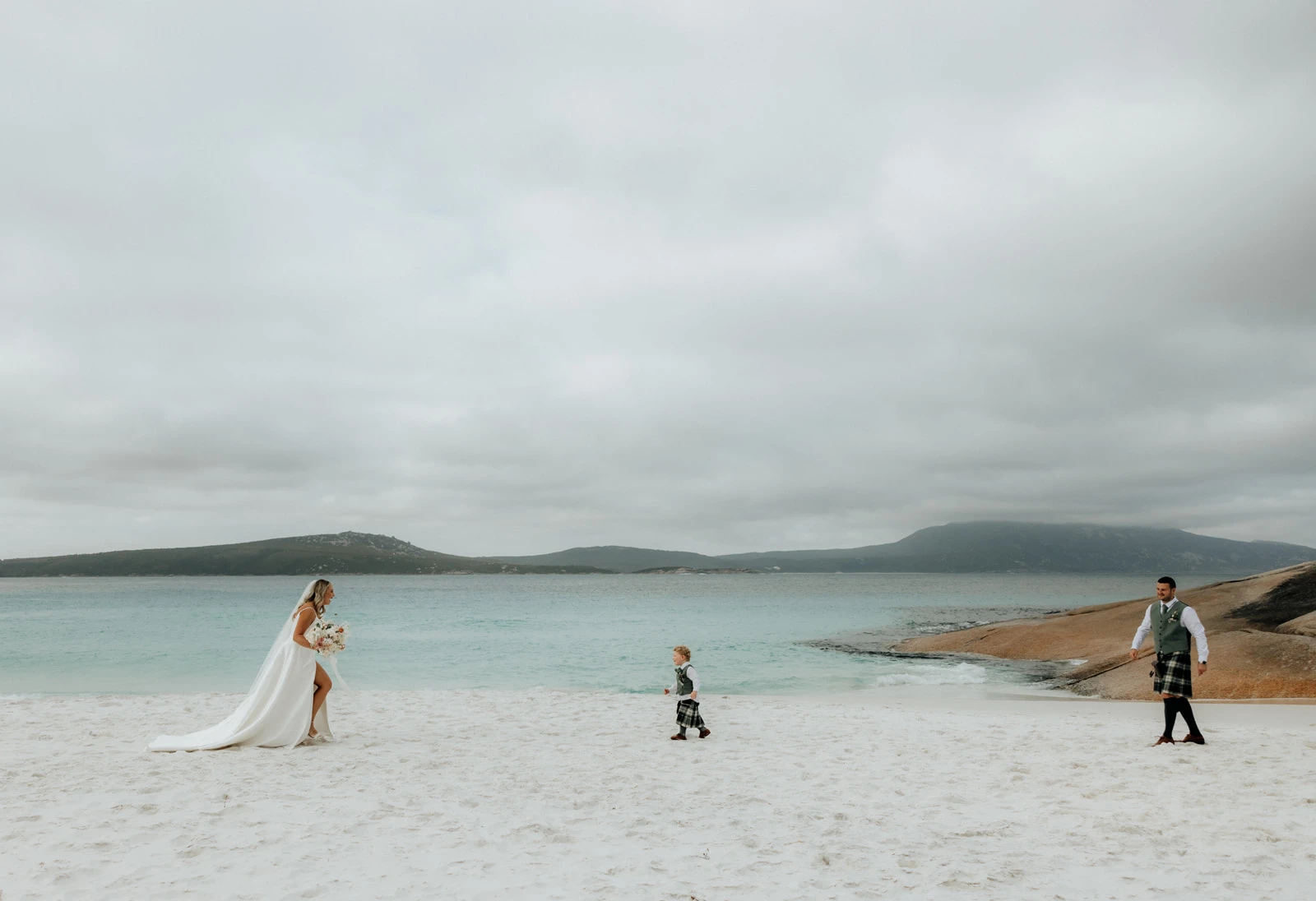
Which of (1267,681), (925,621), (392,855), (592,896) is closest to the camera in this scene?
(592,896)

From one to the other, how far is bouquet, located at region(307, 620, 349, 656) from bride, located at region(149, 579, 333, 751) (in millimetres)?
82

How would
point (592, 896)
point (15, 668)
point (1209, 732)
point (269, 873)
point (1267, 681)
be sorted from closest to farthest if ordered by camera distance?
point (592, 896)
point (269, 873)
point (1209, 732)
point (1267, 681)
point (15, 668)

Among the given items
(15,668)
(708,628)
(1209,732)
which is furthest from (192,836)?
(708,628)

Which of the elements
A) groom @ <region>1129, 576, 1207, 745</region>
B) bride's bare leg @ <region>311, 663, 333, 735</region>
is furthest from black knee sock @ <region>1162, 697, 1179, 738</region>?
bride's bare leg @ <region>311, 663, 333, 735</region>

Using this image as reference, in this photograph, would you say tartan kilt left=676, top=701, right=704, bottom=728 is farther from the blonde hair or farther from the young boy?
the blonde hair

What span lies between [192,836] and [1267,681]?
20314 mm

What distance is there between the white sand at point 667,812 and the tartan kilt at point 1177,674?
2.73 feet

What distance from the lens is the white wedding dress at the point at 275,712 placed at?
37.5 feet

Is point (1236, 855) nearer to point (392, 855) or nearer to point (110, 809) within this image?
point (392, 855)

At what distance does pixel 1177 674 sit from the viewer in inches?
453

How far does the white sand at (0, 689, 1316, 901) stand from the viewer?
21.0ft

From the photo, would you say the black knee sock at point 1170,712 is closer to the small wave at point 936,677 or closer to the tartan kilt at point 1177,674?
Result: the tartan kilt at point 1177,674

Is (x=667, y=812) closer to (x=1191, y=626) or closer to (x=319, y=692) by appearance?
(x=319, y=692)

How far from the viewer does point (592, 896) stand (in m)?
6.09
